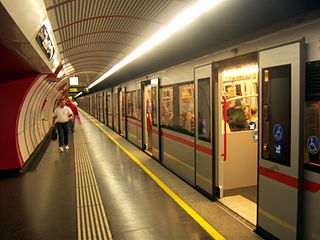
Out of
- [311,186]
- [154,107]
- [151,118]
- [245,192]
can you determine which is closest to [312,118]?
[311,186]

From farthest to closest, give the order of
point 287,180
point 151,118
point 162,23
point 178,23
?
point 151,118
point 162,23
point 178,23
point 287,180

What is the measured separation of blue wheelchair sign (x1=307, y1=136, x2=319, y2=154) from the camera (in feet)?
8.09

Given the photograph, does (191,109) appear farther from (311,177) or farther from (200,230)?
(311,177)

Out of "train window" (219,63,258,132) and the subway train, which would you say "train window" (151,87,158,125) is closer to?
the subway train

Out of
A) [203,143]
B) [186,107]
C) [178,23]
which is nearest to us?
[178,23]

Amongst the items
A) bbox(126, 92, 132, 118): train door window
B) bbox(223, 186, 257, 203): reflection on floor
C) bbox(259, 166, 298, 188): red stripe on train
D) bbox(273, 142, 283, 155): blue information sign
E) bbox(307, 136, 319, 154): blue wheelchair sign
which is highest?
A: bbox(126, 92, 132, 118): train door window

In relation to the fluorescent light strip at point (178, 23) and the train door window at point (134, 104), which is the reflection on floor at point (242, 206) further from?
the train door window at point (134, 104)

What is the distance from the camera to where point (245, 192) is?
4.64 metres

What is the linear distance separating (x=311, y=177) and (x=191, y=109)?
9.00 ft

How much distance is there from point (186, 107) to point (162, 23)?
156 centimetres

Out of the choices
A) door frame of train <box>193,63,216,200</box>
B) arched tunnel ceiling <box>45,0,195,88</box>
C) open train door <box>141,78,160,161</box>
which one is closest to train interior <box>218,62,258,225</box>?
door frame of train <box>193,63,216,200</box>

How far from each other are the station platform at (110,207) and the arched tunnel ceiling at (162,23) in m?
2.27

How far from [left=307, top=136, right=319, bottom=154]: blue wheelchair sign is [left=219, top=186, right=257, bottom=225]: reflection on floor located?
143 centimetres

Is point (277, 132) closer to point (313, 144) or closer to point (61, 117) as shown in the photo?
point (313, 144)
